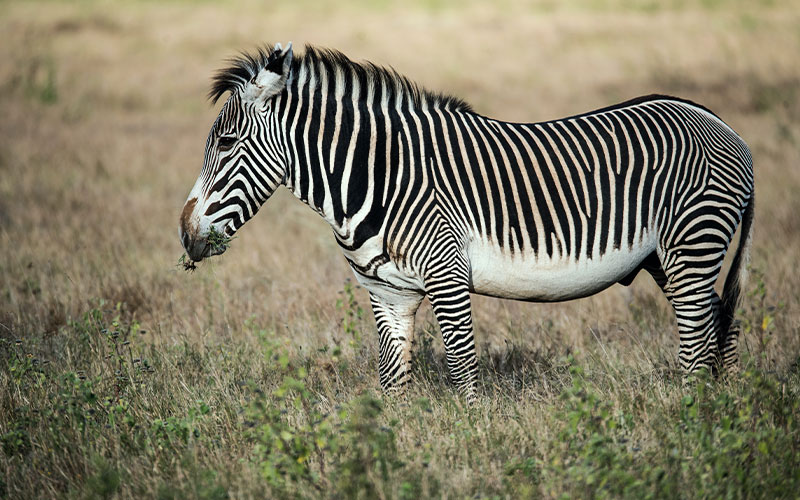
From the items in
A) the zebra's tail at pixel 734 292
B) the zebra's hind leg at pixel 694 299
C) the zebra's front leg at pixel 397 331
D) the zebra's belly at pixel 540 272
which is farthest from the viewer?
the zebra's tail at pixel 734 292

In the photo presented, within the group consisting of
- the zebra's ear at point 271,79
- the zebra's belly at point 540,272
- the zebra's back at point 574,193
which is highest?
the zebra's ear at point 271,79

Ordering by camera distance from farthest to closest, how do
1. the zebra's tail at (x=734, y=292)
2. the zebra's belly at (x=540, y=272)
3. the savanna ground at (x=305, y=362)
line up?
the zebra's tail at (x=734, y=292) → the zebra's belly at (x=540, y=272) → the savanna ground at (x=305, y=362)

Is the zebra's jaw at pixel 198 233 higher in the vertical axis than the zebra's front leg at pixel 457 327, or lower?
higher

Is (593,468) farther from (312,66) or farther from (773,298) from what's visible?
(773,298)

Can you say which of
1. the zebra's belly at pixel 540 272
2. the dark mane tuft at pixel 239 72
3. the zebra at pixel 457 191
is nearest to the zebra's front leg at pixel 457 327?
the zebra at pixel 457 191


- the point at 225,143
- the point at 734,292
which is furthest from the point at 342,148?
the point at 734,292

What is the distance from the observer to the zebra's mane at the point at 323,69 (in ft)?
14.6

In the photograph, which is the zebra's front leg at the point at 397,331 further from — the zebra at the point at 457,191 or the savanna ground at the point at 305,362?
the savanna ground at the point at 305,362

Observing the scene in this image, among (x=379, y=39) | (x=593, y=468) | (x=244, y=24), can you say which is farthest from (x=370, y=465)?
(x=244, y=24)

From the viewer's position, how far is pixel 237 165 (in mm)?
4309

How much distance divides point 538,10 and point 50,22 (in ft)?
Result: 60.6

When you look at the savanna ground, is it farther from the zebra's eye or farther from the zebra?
the zebra's eye

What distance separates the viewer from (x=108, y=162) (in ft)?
42.8

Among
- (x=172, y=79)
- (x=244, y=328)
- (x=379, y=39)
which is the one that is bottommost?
(x=244, y=328)
